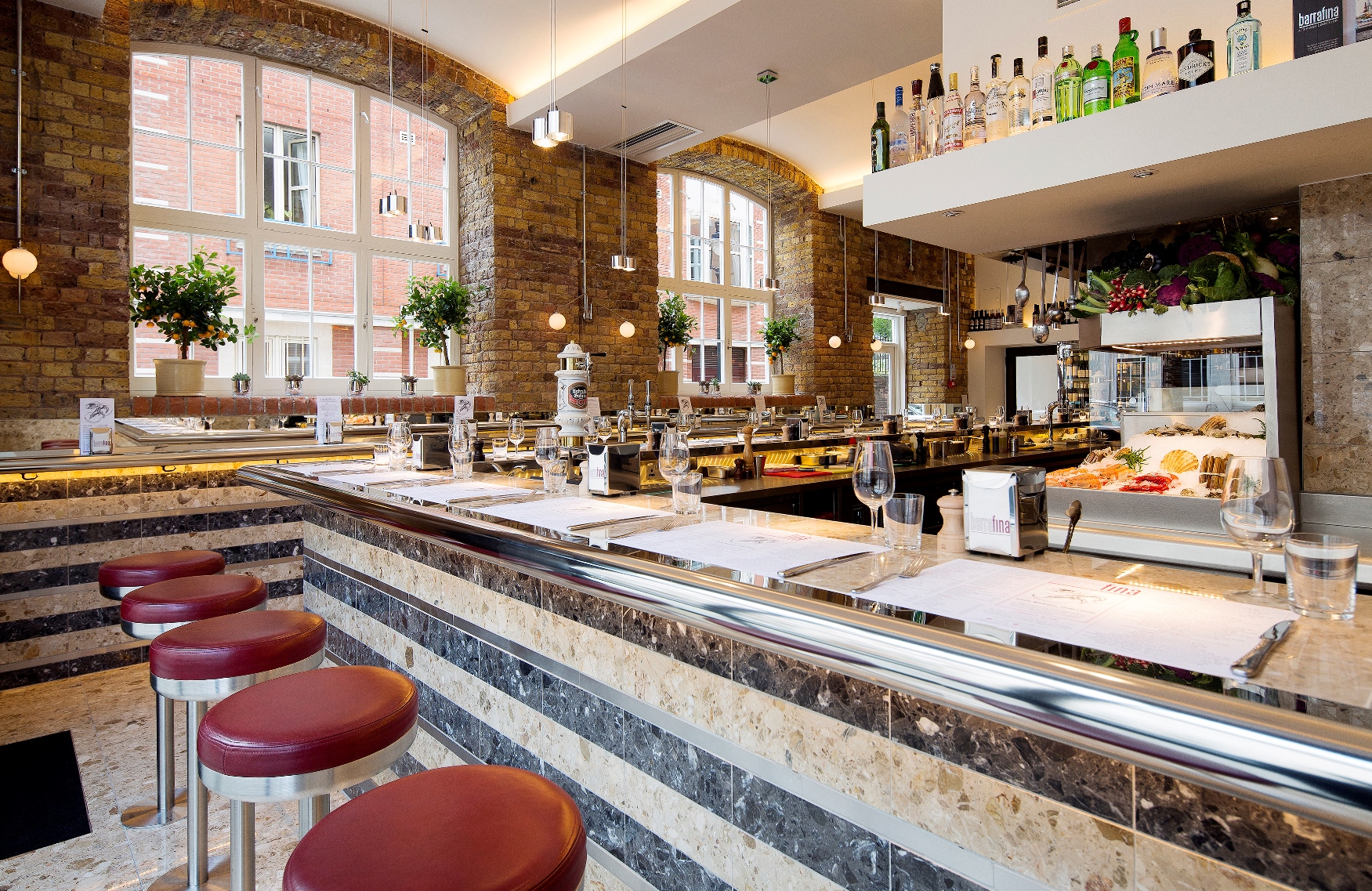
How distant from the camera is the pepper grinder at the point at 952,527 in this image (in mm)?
1288

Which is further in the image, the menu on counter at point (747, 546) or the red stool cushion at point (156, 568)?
the red stool cushion at point (156, 568)

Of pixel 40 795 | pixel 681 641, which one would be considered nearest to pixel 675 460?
pixel 681 641

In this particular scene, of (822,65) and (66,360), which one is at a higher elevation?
(822,65)

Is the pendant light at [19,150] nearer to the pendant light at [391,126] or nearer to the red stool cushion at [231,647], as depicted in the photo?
the pendant light at [391,126]

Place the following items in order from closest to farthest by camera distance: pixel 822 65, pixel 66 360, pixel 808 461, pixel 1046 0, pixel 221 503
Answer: pixel 1046 0 < pixel 221 503 < pixel 808 461 < pixel 66 360 < pixel 822 65

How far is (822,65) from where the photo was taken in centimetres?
592

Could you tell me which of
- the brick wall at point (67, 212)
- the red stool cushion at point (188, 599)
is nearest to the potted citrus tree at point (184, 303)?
the brick wall at point (67, 212)

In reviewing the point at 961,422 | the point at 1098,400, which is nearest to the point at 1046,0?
the point at 961,422

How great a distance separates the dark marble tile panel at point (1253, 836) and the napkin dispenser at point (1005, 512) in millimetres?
446

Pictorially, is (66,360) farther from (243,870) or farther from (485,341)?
(243,870)

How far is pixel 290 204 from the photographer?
6.65 m

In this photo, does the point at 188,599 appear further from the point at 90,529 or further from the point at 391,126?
the point at 391,126

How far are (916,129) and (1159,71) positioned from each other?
0.74 meters

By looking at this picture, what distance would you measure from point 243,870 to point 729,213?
9.57 meters
